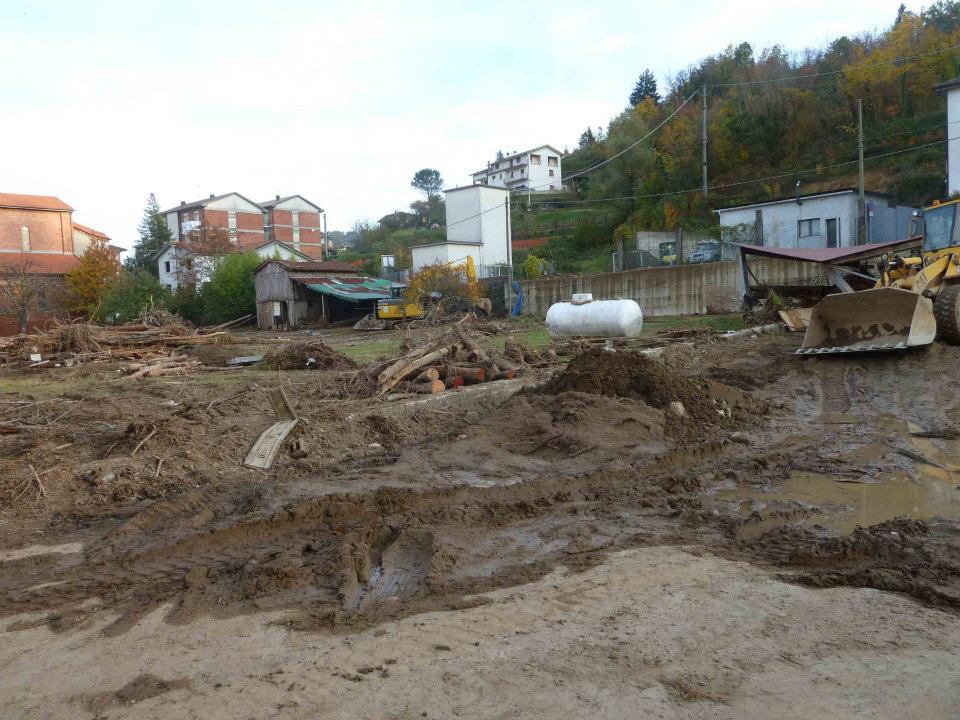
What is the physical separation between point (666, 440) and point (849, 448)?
1.97 m

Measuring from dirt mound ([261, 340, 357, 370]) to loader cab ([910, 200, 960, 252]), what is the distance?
11.6 m

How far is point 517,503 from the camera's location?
6438 millimetres

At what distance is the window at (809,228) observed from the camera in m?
32.4

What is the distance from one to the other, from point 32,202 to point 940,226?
6044cm

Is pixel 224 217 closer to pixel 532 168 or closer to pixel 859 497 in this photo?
pixel 532 168

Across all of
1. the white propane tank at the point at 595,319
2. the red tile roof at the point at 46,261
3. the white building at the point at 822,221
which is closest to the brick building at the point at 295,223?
the red tile roof at the point at 46,261

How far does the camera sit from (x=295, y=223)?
3339 inches

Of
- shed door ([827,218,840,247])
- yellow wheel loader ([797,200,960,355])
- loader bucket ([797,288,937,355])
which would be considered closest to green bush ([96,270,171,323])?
shed door ([827,218,840,247])

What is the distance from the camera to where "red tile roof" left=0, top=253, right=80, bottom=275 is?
51.3m

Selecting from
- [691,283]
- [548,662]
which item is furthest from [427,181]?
[548,662]

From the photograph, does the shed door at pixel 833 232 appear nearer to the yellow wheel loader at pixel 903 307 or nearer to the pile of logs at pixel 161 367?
the yellow wheel loader at pixel 903 307

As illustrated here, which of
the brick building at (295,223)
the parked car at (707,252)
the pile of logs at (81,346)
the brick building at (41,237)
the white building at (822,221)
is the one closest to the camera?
the pile of logs at (81,346)

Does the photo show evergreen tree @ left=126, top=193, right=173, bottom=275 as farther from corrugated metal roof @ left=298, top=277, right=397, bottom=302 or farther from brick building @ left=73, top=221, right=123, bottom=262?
corrugated metal roof @ left=298, top=277, right=397, bottom=302

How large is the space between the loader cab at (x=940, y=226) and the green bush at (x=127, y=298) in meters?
40.1
